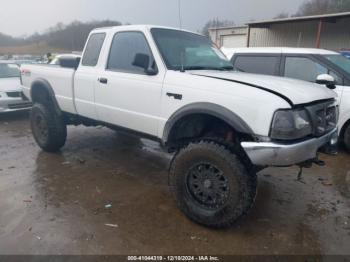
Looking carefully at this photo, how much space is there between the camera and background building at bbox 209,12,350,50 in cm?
1805

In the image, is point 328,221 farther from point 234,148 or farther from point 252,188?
point 234,148

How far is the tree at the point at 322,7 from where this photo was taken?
97.6 ft

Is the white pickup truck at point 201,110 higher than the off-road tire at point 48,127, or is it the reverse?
the white pickup truck at point 201,110

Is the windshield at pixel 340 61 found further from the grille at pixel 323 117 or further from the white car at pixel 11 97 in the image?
the white car at pixel 11 97

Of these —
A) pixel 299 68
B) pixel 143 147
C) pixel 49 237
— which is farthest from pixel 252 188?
pixel 299 68

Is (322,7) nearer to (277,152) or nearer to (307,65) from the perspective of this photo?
(307,65)

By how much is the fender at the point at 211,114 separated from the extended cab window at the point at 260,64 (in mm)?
3201

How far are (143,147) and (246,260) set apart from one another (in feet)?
11.6

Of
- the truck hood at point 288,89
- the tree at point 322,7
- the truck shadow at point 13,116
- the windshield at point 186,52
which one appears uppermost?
the tree at point 322,7

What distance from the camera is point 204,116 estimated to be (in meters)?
3.27

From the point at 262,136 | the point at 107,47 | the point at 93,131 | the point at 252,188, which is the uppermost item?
the point at 107,47

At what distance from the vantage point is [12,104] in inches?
319

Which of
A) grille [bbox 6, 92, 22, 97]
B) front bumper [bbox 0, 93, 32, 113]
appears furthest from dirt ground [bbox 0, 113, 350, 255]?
grille [bbox 6, 92, 22, 97]

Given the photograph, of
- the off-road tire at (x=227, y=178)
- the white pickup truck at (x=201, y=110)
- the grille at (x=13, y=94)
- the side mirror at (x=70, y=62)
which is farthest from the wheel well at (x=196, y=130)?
the grille at (x=13, y=94)
